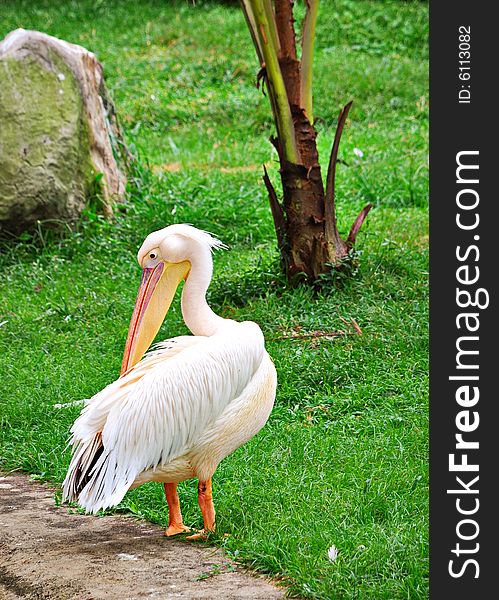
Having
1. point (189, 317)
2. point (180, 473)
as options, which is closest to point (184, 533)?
point (180, 473)

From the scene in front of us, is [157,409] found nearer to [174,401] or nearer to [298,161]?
[174,401]

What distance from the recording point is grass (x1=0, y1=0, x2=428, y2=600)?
142 inches

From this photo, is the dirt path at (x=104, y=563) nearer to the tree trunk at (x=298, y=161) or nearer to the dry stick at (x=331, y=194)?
the tree trunk at (x=298, y=161)

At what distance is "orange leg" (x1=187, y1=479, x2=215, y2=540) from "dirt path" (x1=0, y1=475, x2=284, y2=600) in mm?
53

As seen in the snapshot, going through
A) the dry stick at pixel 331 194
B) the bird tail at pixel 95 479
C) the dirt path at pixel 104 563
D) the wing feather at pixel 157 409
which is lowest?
the dirt path at pixel 104 563

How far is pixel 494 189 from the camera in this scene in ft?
10.1

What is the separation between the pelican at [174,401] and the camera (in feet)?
11.2

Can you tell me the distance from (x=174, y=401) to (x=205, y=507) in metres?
0.41

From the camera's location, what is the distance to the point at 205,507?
141 inches

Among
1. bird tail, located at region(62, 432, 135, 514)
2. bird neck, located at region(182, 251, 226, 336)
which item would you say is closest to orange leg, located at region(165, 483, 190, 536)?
bird tail, located at region(62, 432, 135, 514)

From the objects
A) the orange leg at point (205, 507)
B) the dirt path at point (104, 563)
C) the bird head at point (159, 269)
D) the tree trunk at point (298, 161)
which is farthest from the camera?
the tree trunk at point (298, 161)

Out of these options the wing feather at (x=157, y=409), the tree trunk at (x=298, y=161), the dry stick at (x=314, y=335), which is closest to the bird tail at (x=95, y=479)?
the wing feather at (x=157, y=409)

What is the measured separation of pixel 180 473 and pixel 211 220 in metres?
4.07

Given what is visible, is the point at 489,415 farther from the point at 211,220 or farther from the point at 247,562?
the point at 211,220
